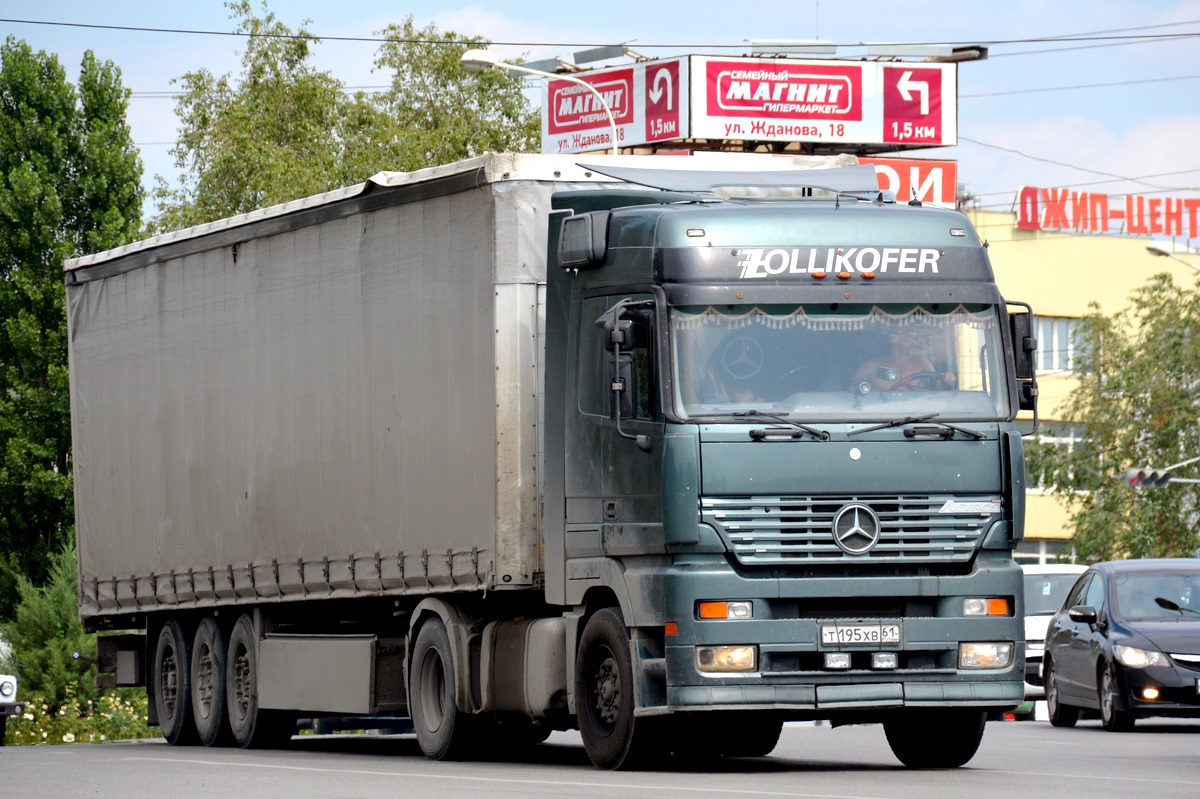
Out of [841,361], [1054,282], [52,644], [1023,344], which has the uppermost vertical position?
[1054,282]

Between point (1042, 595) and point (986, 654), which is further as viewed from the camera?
point (1042, 595)

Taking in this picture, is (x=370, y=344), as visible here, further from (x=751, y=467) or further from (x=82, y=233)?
(x=82, y=233)

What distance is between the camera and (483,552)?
15805mm

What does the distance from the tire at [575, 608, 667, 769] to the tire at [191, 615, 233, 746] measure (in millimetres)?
5849

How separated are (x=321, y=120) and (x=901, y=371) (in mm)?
46564

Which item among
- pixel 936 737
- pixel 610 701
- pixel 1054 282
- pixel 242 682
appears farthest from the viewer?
pixel 1054 282

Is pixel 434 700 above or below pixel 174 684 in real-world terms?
above

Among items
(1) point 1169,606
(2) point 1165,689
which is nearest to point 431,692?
(2) point 1165,689

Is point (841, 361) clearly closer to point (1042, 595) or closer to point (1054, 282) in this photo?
point (1042, 595)

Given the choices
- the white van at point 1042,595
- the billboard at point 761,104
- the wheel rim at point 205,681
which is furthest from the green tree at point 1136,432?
the wheel rim at point 205,681

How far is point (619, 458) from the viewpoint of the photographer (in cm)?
1445

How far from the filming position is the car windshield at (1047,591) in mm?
31219

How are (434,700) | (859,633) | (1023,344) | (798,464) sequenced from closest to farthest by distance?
(798,464)
(859,633)
(1023,344)
(434,700)

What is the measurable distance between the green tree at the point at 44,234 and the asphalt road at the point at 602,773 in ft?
84.5
